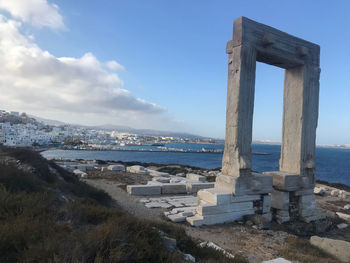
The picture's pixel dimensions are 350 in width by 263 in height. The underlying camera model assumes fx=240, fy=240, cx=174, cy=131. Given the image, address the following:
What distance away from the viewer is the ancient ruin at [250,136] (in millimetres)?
7125

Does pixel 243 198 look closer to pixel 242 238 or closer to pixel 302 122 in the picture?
pixel 242 238

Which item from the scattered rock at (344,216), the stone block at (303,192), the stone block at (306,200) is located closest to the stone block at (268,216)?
the stone block at (303,192)

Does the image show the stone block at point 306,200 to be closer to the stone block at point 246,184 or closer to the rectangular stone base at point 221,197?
the stone block at point 246,184

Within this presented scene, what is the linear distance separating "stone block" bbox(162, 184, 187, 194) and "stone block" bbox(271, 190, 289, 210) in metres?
4.58

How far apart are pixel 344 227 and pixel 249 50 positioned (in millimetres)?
6621

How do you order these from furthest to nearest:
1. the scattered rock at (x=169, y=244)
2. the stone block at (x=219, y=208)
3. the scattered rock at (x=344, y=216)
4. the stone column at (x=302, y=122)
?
the scattered rock at (x=344, y=216) → the stone column at (x=302, y=122) → the stone block at (x=219, y=208) → the scattered rock at (x=169, y=244)

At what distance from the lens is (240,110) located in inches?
282

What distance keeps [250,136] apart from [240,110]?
90 cm

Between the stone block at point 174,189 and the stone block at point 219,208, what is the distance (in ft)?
13.5

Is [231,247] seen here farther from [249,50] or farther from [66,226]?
[249,50]

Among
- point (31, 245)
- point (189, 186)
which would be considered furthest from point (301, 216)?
point (31, 245)

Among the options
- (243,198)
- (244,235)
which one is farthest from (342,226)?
(244,235)

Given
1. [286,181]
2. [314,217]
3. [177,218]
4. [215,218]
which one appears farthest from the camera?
[314,217]

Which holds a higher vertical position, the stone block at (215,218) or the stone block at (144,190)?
the stone block at (215,218)
